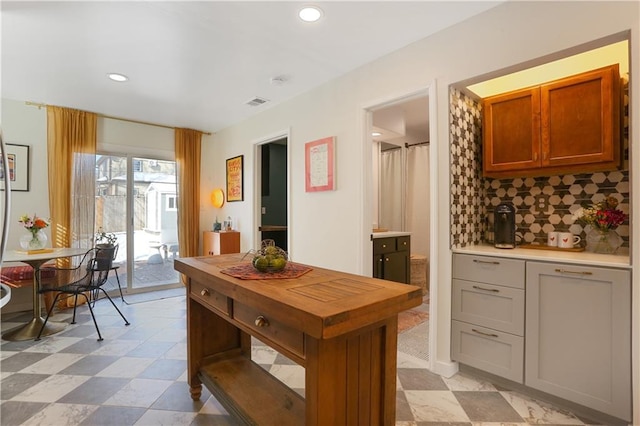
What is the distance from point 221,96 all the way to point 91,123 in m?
1.97

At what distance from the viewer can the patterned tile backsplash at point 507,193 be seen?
226 cm

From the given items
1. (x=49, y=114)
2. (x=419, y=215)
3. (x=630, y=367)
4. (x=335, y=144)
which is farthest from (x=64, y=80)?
(x=630, y=367)

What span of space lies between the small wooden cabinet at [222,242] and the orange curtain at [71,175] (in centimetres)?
151

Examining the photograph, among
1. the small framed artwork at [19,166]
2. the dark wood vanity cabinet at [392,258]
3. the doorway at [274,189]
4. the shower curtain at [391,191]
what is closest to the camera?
the dark wood vanity cabinet at [392,258]

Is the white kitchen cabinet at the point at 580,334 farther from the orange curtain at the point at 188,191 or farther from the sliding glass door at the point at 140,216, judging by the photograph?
the sliding glass door at the point at 140,216

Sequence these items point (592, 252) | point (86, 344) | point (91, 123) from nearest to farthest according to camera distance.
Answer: point (592, 252) < point (86, 344) < point (91, 123)

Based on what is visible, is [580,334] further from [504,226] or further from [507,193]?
[507,193]

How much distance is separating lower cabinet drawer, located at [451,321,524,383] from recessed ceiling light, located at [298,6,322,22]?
2.40 meters

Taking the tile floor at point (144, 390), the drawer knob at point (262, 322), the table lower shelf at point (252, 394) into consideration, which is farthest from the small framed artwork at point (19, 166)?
the drawer knob at point (262, 322)

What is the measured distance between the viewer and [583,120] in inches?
80.6

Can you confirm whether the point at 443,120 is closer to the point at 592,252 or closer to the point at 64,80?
the point at 592,252

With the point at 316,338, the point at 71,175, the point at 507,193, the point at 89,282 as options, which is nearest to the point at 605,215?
the point at 507,193

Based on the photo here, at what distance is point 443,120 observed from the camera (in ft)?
7.55

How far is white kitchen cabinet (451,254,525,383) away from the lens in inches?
79.7
